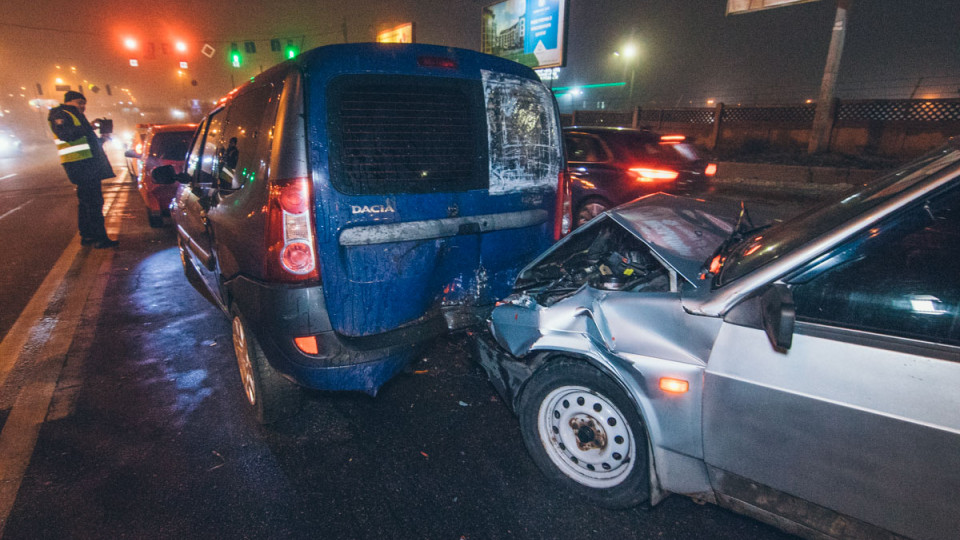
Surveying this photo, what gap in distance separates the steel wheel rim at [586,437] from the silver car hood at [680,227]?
0.72 metres

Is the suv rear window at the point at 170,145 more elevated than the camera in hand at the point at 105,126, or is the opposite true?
the camera in hand at the point at 105,126

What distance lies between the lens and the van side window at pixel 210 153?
3.30 metres

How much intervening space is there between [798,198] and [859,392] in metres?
11.8

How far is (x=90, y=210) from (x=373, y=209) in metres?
6.92

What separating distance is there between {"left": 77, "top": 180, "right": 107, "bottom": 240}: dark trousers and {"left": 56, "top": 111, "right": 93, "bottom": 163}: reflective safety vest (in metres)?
0.35

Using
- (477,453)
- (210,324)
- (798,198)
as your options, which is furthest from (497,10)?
(477,453)

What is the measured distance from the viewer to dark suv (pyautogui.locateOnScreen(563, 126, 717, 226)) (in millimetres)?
6598

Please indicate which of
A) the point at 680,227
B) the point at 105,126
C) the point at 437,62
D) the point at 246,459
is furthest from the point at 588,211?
the point at 105,126

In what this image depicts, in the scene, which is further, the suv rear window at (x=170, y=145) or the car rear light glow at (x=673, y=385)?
the suv rear window at (x=170, y=145)

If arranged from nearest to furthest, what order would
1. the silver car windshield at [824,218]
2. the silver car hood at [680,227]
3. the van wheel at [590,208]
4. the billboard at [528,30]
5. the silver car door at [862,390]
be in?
the silver car door at [862,390], the silver car windshield at [824,218], the silver car hood at [680,227], the van wheel at [590,208], the billboard at [528,30]

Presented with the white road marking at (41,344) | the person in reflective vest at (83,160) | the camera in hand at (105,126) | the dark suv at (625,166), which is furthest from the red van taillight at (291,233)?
the camera in hand at (105,126)

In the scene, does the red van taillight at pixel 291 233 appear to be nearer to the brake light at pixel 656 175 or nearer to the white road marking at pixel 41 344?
the white road marking at pixel 41 344

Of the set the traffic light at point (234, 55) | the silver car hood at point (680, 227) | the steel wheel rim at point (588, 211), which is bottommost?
the steel wheel rim at point (588, 211)

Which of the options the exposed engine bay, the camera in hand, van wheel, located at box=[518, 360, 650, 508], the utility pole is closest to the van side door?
the exposed engine bay
